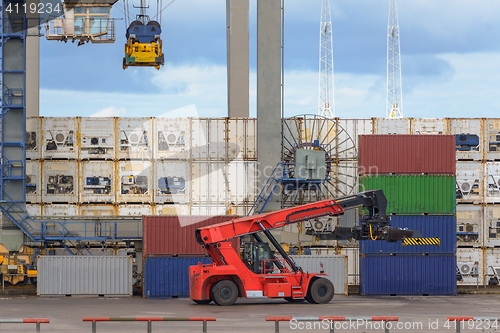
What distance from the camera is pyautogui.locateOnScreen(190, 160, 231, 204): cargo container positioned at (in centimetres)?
4906

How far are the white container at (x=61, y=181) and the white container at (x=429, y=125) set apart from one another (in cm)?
1808

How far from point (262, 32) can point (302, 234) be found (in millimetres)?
10481

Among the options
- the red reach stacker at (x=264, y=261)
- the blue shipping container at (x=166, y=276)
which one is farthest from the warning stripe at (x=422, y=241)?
→ the blue shipping container at (x=166, y=276)

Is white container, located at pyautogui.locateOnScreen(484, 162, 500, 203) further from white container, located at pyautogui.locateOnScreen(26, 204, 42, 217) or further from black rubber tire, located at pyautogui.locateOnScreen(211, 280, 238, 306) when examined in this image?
white container, located at pyautogui.locateOnScreen(26, 204, 42, 217)

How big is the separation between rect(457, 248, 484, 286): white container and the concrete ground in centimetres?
444

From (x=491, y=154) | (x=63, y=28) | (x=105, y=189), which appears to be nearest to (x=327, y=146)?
(x=491, y=154)

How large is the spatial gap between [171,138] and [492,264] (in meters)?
18.2

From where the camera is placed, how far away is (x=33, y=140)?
1918 inches

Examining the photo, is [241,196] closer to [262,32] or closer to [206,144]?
[206,144]

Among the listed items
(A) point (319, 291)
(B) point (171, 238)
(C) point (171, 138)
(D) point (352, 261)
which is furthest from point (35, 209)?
(A) point (319, 291)

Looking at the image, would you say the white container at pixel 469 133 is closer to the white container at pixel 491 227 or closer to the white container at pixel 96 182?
the white container at pixel 491 227

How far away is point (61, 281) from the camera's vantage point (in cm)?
4238

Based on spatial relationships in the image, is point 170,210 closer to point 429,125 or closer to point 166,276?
point 166,276

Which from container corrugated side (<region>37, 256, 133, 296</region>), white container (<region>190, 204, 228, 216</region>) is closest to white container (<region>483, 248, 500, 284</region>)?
white container (<region>190, 204, 228, 216</region>)
